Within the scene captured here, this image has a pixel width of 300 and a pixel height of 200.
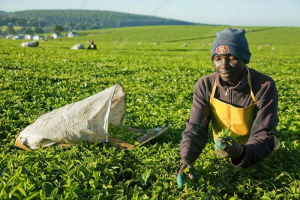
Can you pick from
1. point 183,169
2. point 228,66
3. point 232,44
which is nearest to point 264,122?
point 228,66

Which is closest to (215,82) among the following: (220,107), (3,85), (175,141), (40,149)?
(220,107)

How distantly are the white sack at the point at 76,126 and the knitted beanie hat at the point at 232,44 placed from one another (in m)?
2.06

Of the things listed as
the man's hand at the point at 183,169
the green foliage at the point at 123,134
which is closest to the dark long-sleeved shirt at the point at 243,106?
the man's hand at the point at 183,169

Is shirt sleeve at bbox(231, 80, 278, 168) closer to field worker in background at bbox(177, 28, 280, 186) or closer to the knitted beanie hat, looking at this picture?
field worker in background at bbox(177, 28, 280, 186)

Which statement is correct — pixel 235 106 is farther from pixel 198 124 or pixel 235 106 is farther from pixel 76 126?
pixel 76 126

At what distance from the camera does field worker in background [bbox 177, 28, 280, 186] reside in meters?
3.32

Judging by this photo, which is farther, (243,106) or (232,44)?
(243,106)

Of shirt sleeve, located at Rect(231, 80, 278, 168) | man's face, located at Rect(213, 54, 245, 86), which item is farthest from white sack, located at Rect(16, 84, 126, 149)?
shirt sleeve, located at Rect(231, 80, 278, 168)

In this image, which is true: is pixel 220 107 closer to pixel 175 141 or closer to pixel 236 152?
pixel 236 152

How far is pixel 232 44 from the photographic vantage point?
3316 mm

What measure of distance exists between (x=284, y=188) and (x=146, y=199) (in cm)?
174

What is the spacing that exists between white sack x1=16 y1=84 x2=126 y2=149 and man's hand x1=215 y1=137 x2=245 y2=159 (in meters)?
2.24

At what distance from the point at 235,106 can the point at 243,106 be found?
0.30 feet

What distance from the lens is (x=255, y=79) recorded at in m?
3.59
